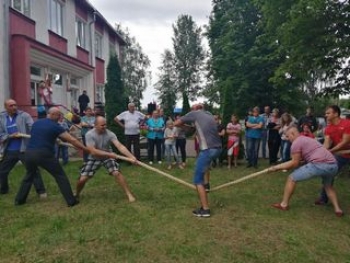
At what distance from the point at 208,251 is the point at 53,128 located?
12.1 ft

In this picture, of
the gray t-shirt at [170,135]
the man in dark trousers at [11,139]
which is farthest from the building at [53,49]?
the man in dark trousers at [11,139]

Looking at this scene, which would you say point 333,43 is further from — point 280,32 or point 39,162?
point 39,162

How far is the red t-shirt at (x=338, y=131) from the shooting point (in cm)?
733

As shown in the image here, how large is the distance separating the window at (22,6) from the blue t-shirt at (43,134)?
30.5ft

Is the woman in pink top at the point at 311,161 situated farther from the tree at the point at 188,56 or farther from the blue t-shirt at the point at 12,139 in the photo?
the tree at the point at 188,56

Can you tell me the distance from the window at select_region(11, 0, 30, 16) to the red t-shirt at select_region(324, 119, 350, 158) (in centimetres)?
1209

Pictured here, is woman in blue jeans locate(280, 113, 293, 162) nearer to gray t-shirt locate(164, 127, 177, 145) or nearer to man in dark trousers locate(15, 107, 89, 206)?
gray t-shirt locate(164, 127, 177, 145)

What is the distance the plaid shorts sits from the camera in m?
7.76

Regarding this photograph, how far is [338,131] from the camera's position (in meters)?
7.51

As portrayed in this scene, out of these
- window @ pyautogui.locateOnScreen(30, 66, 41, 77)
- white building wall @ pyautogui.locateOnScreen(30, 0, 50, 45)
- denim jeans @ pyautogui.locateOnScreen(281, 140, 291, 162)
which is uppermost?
white building wall @ pyautogui.locateOnScreen(30, 0, 50, 45)

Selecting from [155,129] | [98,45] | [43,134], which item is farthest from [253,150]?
[98,45]

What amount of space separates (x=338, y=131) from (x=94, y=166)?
4.46m

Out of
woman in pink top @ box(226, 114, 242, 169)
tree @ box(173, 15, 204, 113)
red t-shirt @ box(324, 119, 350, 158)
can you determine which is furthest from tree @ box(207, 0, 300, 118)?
A: tree @ box(173, 15, 204, 113)

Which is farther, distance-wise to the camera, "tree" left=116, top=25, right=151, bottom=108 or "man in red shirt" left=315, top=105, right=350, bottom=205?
"tree" left=116, top=25, right=151, bottom=108
